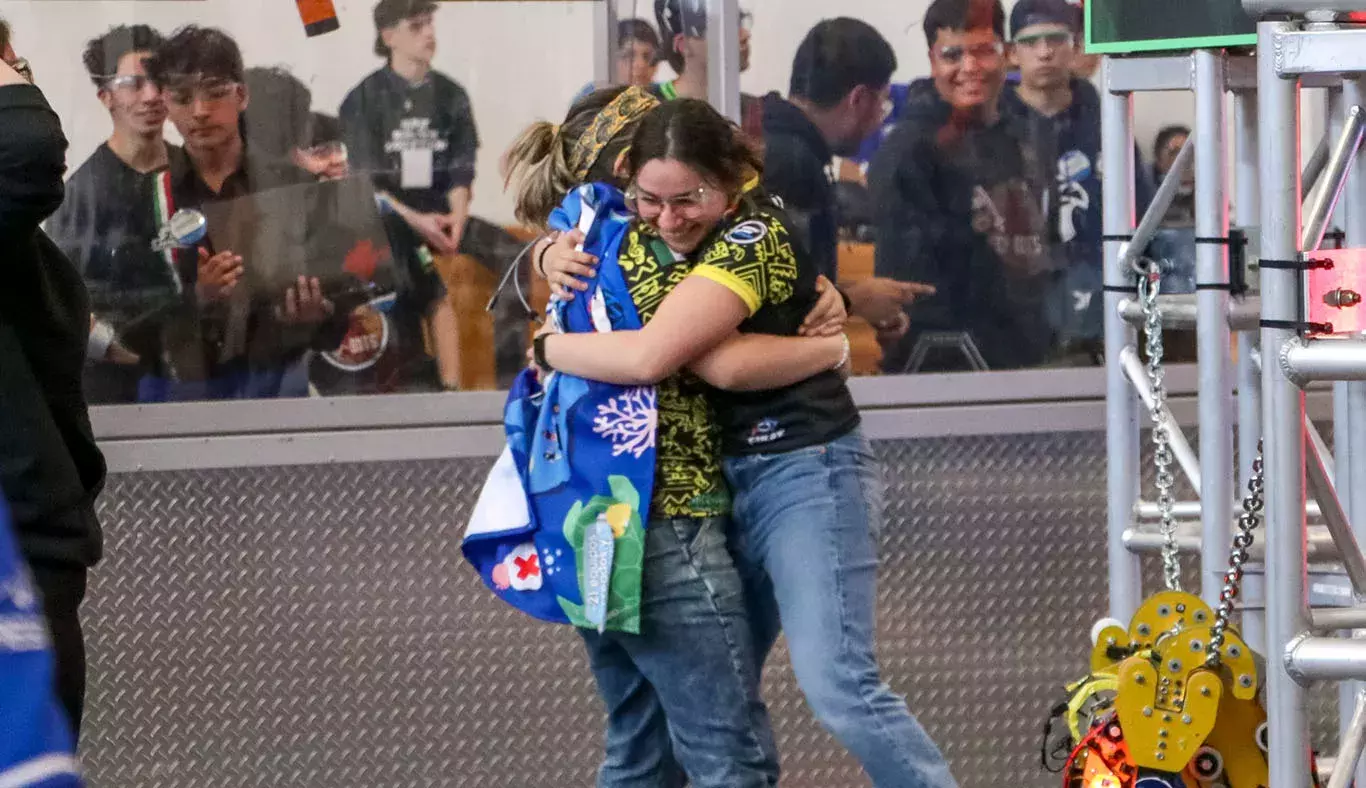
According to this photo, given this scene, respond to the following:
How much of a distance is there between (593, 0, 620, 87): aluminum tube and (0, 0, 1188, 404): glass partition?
1 centimetres

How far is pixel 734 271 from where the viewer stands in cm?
251

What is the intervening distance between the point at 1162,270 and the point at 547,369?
4.49 feet

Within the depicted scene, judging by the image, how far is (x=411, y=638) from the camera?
148 inches

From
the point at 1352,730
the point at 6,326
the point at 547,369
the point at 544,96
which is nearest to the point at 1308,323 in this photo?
the point at 1352,730

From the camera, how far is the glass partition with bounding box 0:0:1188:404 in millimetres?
3684

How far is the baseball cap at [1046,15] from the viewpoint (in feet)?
13.5

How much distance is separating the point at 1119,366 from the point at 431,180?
1586mm

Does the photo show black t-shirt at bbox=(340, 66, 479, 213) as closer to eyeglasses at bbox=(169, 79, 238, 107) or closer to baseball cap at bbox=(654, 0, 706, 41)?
eyeglasses at bbox=(169, 79, 238, 107)

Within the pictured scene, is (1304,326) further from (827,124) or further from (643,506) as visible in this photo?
(827,124)

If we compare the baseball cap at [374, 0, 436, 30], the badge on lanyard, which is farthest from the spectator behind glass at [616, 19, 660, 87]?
the badge on lanyard

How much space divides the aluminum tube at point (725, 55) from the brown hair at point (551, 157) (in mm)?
1030

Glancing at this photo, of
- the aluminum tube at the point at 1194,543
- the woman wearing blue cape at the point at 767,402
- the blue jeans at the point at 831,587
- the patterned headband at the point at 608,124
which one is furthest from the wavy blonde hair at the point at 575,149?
the aluminum tube at the point at 1194,543

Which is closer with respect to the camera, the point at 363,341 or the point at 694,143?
the point at 694,143

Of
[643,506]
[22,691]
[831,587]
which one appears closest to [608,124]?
[643,506]
